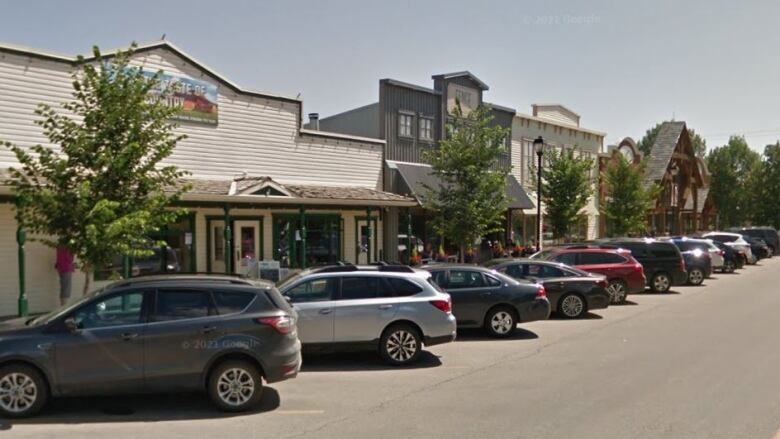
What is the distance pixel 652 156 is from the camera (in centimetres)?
5131

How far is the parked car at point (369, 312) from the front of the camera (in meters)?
10.7

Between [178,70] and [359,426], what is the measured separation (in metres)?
13.3

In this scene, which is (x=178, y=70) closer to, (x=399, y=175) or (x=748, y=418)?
(x=399, y=175)

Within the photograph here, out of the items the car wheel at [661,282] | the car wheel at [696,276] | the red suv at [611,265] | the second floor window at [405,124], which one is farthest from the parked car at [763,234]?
the second floor window at [405,124]

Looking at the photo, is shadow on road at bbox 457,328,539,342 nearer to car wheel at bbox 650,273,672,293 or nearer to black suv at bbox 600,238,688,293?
black suv at bbox 600,238,688,293

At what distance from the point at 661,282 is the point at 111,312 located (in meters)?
19.6

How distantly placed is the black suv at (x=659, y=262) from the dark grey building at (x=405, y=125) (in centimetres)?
459

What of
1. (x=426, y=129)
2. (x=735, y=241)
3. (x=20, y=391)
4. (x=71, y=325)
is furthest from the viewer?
(x=735, y=241)

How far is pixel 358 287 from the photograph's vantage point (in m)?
11.0

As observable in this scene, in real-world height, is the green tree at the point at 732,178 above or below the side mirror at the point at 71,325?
above

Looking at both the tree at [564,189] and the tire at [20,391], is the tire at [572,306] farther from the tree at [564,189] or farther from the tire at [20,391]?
the tree at [564,189]

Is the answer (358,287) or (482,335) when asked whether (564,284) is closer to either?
(482,335)

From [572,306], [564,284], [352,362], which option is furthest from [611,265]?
[352,362]

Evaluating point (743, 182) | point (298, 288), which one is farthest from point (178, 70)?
point (743, 182)
